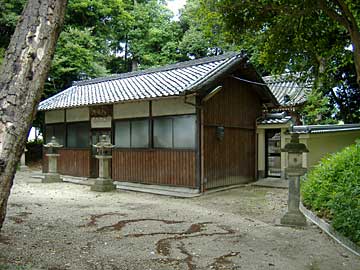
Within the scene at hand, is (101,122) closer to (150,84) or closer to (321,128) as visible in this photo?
(150,84)

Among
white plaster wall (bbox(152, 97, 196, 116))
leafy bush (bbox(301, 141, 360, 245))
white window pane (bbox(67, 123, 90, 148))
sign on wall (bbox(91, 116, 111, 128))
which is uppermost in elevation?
white plaster wall (bbox(152, 97, 196, 116))

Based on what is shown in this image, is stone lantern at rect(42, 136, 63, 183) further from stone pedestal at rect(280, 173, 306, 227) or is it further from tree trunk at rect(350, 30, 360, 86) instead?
tree trunk at rect(350, 30, 360, 86)

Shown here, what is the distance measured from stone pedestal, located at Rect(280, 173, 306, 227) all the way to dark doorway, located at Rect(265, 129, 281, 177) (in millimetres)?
7950

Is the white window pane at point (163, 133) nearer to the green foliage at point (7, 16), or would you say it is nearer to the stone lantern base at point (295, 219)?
the stone lantern base at point (295, 219)

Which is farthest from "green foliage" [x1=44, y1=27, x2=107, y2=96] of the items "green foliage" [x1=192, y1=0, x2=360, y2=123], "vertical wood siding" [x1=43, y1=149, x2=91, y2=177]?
Result: "green foliage" [x1=192, y1=0, x2=360, y2=123]

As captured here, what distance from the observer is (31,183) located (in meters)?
13.8

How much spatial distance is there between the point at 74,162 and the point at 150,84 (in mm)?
5055

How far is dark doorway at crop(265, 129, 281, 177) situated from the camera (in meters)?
14.8

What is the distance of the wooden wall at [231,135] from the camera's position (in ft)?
37.6

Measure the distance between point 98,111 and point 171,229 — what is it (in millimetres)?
8406

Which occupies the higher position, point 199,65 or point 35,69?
point 199,65

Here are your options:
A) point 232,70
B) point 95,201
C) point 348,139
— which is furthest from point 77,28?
point 348,139

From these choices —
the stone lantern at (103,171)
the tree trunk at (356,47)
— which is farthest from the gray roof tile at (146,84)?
the tree trunk at (356,47)

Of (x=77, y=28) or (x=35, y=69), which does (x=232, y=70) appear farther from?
(x=77, y=28)
